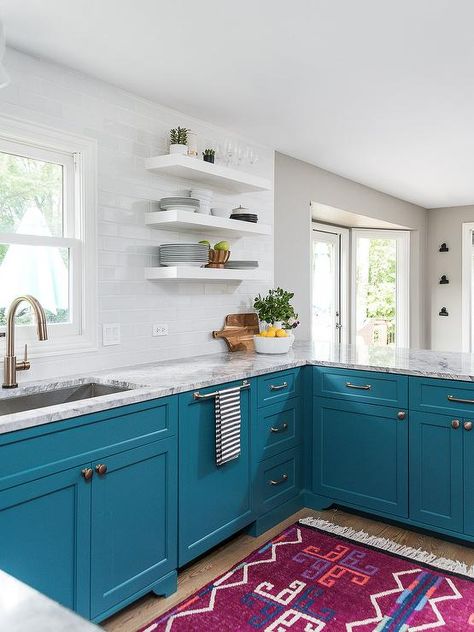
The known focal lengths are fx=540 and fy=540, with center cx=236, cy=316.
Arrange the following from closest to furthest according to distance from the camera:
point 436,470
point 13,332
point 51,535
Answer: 1. point 51,535
2. point 13,332
3. point 436,470

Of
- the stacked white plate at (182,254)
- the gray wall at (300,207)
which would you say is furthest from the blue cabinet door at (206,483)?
the gray wall at (300,207)

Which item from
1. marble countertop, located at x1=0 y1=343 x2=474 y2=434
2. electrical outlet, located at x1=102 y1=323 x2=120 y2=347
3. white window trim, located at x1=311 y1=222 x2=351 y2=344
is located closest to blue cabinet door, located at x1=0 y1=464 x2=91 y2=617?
marble countertop, located at x1=0 y1=343 x2=474 y2=434

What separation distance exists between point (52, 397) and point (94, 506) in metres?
0.66

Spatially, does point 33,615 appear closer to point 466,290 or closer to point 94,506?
point 94,506

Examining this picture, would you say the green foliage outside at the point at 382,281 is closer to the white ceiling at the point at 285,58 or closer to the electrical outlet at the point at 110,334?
the white ceiling at the point at 285,58

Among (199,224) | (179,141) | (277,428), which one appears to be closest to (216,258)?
(199,224)

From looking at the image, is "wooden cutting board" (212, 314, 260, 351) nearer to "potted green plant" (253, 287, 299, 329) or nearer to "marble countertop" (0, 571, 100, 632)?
"potted green plant" (253, 287, 299, 329)

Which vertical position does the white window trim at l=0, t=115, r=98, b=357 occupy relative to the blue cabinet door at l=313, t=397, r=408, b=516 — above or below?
above

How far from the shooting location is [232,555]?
2723 millimetres

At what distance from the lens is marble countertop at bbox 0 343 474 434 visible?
1.96 meters

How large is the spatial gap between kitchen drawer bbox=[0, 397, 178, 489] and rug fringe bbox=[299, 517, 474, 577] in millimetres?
1219

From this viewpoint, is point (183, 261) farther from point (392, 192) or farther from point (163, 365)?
point (392, 192)

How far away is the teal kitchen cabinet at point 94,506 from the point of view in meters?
1.78

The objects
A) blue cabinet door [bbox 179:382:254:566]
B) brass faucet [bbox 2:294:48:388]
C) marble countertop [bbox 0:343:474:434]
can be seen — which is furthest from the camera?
blue cabinet door [bbox 179:382:254:566]
